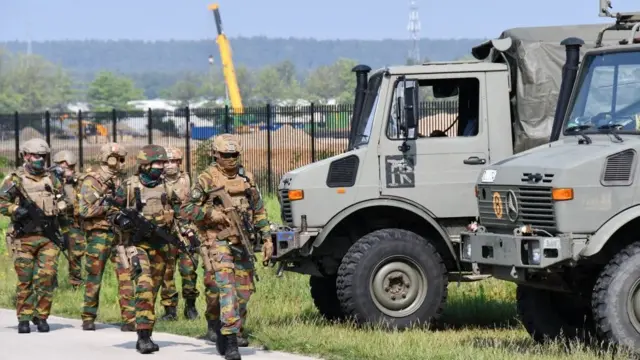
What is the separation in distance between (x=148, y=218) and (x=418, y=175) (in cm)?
295

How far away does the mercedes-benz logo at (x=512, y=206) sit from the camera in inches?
517

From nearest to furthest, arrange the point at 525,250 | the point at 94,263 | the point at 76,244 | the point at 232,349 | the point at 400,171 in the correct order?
the point at 525,250, the point at 232,349, the point at 400,171, the point at 94,263, the point at 76,244

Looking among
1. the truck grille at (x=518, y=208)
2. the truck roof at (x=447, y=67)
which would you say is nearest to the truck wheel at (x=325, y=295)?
the truck roof at (x=447, y=67)

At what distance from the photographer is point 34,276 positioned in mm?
16453

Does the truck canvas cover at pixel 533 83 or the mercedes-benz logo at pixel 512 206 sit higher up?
the truck canvas cover at pixel 533 83

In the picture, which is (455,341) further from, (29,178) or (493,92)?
(29,178)

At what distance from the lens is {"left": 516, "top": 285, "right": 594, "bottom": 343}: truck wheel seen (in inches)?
554

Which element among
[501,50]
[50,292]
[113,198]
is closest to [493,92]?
[501,50]

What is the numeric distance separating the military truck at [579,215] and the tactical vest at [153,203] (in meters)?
2.82

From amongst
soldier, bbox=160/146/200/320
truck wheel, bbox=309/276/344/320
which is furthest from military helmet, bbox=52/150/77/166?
truck wheel, bbox=309/276/344/320

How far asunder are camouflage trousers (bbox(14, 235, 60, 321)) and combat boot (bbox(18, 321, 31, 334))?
43 millimetres

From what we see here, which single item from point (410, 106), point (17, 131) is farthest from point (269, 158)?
point (410, 106)

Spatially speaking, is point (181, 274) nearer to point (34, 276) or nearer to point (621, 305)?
point (34, 276)

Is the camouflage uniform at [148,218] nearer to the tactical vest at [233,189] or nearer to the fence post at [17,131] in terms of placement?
the tactical vest at [233,189]
